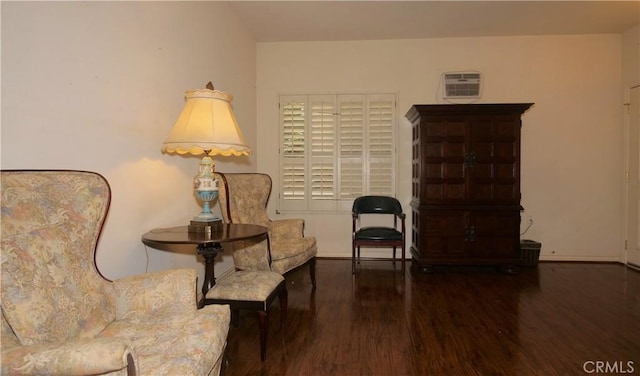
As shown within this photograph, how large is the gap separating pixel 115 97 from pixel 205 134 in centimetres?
53

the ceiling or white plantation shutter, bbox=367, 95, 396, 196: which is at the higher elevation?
the ceiling

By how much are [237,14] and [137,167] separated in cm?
234

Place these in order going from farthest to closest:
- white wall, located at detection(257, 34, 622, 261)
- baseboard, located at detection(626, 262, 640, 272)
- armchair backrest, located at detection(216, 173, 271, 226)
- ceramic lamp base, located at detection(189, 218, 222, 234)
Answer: white wall, located at detection(257, 34, 622, 261) < baseboard, located at detection(626, 262, 640, 272) < armchair backrest, located at detection(216, 173, 271, 226) < ceramic lamp base, located at detection(189, 218, 222, 234)

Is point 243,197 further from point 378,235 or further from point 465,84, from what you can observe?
point 465,84

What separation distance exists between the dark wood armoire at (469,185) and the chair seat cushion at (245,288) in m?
2.24

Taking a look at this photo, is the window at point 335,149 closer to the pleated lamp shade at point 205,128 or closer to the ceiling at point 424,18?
the ceiling at point 424,18

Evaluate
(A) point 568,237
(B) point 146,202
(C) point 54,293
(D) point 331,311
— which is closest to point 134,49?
(B) point 146,202

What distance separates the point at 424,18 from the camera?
3900mm

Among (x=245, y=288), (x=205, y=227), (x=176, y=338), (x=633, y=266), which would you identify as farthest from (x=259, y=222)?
(x=633, y=266)

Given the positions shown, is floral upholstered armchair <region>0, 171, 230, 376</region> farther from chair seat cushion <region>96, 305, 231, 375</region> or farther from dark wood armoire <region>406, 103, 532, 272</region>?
dark wood armoire <region>406, 103, 532, 272</region>

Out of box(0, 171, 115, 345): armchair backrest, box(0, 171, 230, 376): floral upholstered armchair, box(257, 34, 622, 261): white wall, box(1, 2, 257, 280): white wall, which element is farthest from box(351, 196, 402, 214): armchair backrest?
box(0, 171, 115, 345): armchair backrest

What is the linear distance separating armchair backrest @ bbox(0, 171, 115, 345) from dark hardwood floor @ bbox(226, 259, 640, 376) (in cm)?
94

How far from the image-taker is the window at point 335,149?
14.9ft

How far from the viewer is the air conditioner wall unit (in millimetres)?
4375
